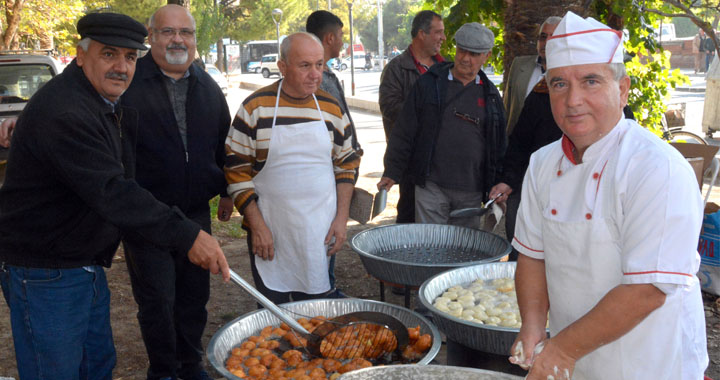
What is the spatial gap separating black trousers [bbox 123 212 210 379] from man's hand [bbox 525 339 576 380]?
6.50ft

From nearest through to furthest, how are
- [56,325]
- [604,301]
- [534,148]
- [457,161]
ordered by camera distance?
[604,301]
[56,325]
[534,148]
[457,161]

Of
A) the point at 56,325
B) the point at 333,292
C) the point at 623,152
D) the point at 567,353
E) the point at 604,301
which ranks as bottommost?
the point at 333,292

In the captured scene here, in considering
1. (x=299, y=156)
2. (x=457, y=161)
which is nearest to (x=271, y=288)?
(x=299, y=156)

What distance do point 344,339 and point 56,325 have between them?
43.0 inches

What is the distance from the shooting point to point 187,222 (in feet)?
8.35

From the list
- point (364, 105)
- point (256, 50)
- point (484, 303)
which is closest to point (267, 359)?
point (484, 303)

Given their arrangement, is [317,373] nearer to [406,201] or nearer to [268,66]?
[406,201]

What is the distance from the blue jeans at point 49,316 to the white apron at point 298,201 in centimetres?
102

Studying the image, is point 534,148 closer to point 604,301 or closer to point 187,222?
point 187,222

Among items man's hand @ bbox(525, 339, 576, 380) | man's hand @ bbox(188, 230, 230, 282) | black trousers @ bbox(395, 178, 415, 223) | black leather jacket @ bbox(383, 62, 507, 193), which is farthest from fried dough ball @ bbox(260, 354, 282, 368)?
black trousers @ bbox(395, 178, 415, 223)

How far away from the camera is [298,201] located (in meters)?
3.32

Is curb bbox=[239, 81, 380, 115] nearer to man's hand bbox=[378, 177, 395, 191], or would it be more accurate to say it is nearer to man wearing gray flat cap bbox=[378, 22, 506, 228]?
man wearing gray flat cap bbox=[378, 22, 506, 228]

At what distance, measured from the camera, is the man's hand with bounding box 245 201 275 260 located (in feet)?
10.9

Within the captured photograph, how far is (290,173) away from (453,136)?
1314 mm
